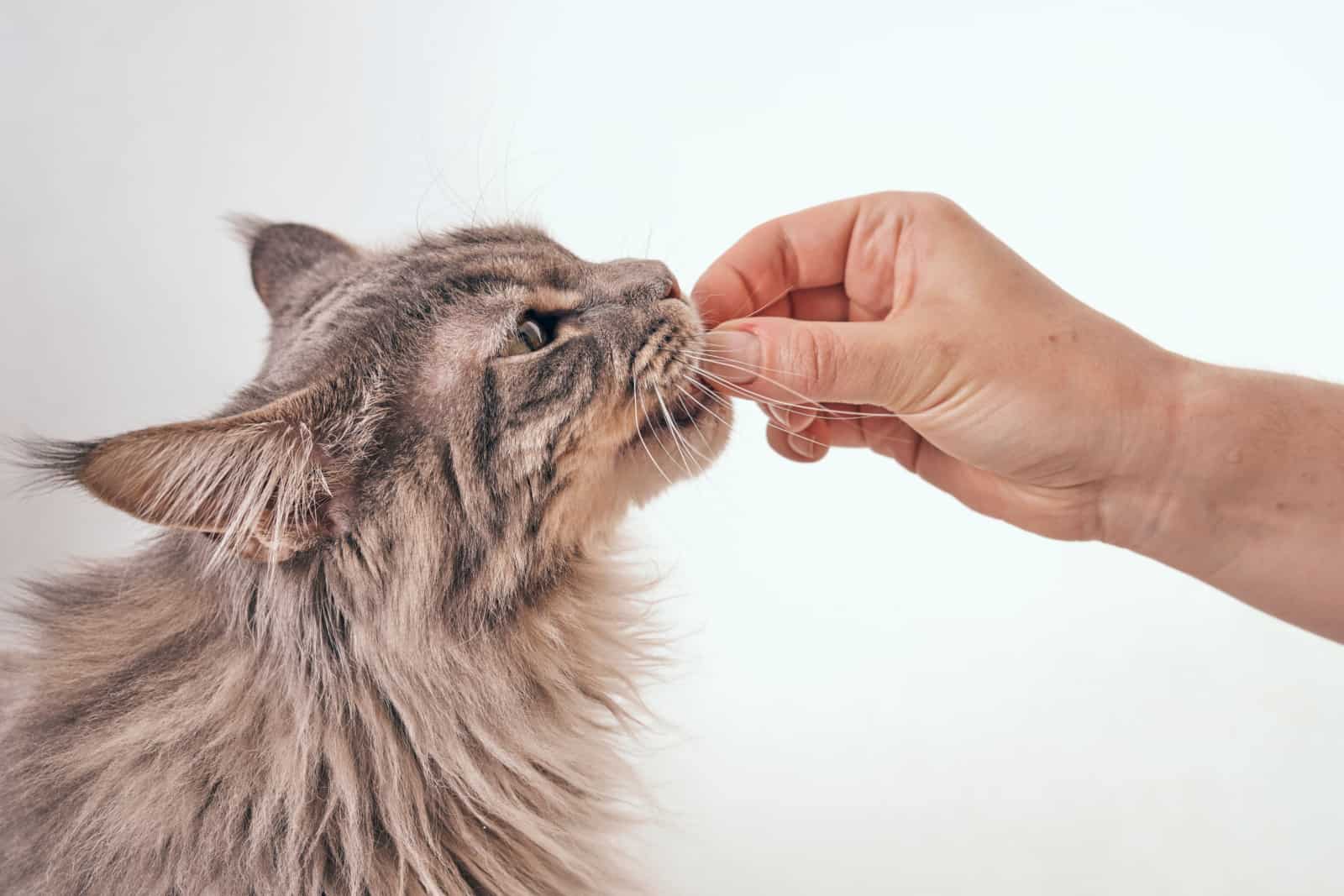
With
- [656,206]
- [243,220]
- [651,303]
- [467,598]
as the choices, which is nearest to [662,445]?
[651,303]

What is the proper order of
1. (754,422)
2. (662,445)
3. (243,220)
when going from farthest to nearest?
1. (754,422)
2. (243,220)
3. (662,445)

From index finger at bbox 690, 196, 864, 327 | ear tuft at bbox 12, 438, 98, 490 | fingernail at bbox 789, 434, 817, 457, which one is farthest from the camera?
fingernail at bbox 789, 434, 817, 457

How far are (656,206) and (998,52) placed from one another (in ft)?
2.60

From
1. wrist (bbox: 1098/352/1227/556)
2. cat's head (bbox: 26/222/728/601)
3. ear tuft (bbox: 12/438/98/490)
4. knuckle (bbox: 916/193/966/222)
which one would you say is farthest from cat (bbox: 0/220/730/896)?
wrist (bbox: 1098/352/1227/556)

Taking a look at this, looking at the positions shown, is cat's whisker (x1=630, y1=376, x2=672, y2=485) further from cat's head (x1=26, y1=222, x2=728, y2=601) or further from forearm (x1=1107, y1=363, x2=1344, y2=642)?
forearm (x1=1107, y1=363, x2=1344, y2=642)

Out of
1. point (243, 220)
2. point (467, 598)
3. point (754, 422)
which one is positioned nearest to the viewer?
point (467, 598)

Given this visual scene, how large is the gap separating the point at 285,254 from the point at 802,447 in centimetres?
87

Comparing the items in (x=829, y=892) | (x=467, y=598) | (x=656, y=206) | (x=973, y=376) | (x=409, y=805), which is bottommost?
(x=829, y=892)

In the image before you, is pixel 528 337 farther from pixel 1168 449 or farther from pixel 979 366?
pixel 1168 449

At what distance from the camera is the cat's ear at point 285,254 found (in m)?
1.70

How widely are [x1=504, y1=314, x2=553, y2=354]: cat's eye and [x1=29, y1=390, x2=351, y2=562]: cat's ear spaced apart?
0.24 meters

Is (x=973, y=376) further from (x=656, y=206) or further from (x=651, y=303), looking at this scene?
(x=656, y=206)

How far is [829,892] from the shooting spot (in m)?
1.88

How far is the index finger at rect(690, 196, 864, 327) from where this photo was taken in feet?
4.98
